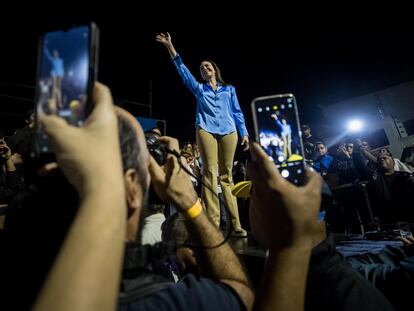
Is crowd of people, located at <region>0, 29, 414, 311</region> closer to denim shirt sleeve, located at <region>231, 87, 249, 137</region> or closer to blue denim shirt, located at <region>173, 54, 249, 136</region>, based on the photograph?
blue denim shirt, located at <region>173, 54, 249, 136</region>

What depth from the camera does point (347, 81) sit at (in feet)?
35.8

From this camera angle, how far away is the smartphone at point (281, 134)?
1.00 meters

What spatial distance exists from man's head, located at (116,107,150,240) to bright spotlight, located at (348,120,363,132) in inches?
560

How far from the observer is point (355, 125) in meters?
13.2

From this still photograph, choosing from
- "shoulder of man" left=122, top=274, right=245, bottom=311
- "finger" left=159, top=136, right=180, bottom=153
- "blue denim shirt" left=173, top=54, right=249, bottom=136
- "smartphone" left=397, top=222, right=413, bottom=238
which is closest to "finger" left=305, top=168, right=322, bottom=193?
"shoulder of man" left=122, top=274, right=245, bottom=311

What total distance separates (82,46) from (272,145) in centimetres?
76

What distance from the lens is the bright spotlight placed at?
42.7ft

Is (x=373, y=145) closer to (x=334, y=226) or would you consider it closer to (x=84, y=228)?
(x=334, y=226)

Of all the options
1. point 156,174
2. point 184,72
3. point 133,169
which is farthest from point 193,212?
point 184,72

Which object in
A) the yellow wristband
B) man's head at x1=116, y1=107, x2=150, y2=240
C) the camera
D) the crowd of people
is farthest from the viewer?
the camera

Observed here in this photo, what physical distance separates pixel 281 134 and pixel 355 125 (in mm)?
14165

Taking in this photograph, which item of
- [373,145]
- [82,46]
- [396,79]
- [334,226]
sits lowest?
[334,226]

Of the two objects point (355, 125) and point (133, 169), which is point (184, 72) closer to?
point (133, 169)

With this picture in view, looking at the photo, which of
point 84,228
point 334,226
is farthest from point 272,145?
point 334,226
